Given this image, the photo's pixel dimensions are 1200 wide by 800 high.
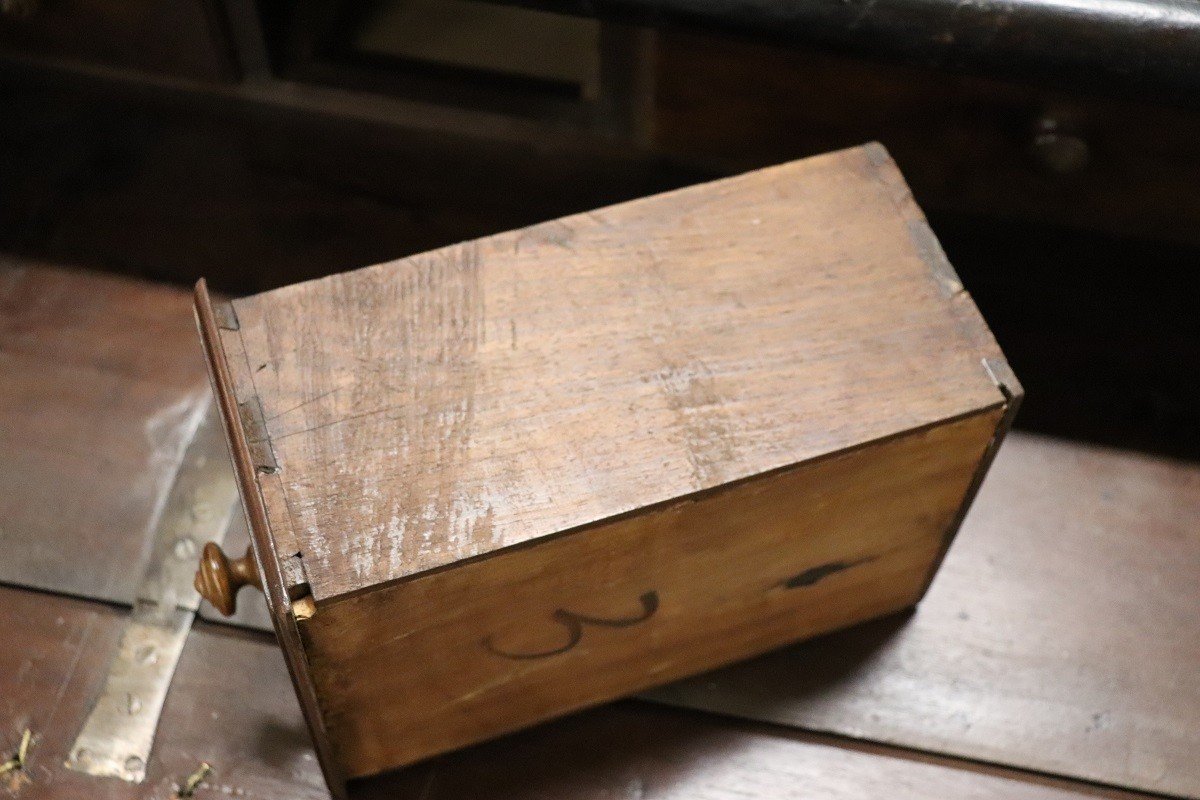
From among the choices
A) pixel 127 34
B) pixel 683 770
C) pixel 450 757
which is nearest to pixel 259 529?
pixel 450 757

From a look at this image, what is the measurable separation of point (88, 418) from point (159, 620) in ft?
0.83

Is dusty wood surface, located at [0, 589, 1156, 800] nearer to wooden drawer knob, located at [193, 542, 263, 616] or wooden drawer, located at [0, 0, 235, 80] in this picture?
wooden drawer knob, located at [193, 542, 263, 616]

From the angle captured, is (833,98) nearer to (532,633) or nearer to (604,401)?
(604,401)

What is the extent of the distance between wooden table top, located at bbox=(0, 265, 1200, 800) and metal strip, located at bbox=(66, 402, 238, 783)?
14 mm

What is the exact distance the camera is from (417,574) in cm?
86

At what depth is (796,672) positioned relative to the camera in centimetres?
118

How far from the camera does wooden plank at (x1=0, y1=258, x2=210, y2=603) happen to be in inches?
48.0

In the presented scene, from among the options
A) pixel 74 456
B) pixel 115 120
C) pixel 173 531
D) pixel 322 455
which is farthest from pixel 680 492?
pixel 115 120

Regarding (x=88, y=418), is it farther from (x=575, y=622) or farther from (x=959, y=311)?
(x=959, y=311)

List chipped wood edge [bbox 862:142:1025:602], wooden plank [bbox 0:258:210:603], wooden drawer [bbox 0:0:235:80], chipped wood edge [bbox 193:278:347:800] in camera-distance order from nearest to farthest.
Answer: chipped wood edge [bbox 193:278:347:800]
chipped wood edge [bbox 862:142:1025:602]
wooden plank [bbox 0:258:210:603]
wooden drawer [bbox 0:0:235:80]

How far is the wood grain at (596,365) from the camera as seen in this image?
2.93 feet

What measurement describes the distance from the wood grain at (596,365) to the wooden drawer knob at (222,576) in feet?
0.52

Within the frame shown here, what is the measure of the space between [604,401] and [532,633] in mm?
192

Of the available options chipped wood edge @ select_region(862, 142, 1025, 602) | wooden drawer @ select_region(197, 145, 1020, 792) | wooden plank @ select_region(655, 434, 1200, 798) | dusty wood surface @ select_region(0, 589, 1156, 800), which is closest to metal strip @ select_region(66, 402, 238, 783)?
dusty wood surface @ select_region(0, 589, 1156, 800)
